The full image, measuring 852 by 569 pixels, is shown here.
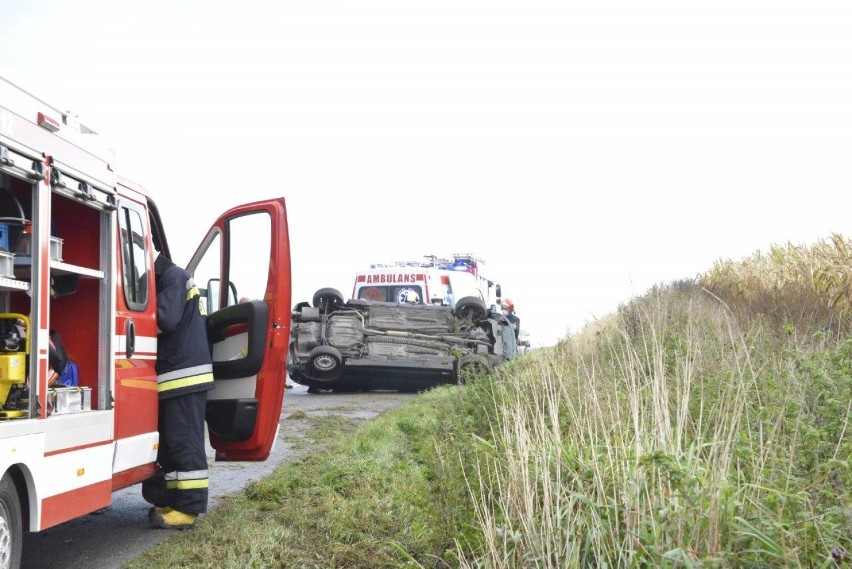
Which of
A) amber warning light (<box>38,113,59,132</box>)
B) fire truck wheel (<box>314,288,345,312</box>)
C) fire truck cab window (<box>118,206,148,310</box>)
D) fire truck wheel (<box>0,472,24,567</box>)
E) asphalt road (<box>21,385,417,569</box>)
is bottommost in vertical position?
asphalt road (<box>21,385,417,569</box>)

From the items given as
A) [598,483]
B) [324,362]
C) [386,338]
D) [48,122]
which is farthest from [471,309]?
[598,483]

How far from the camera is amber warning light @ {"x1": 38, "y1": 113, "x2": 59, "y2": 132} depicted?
5.01 metres

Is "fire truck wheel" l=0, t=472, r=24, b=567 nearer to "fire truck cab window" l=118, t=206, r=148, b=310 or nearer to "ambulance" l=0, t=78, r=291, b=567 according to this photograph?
"ambulance" l=0, t=78, r=291, b=567

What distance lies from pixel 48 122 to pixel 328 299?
12364 millimetres

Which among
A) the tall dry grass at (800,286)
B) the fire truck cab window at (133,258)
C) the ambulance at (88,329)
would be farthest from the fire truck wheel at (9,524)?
the tall dry grass at (800,286)

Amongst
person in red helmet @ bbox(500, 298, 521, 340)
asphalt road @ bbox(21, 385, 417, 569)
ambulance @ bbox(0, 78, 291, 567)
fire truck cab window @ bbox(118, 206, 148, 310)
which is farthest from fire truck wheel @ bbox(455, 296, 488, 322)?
fire truck cab window @ bbox(118, 206, 148, 310)

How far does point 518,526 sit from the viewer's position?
4.41 metres

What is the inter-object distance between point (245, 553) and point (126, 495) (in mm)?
3025

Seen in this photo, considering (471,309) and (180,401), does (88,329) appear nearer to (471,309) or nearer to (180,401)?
(180,401)

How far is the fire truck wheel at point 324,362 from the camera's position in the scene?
1652 centimetres

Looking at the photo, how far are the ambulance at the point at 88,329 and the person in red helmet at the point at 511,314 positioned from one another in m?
12.9

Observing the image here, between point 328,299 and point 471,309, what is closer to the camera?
point 328,299

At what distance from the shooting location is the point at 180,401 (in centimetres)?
660

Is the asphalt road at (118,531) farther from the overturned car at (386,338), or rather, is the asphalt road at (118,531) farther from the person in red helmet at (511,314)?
the person in red helmet at (511,314)
